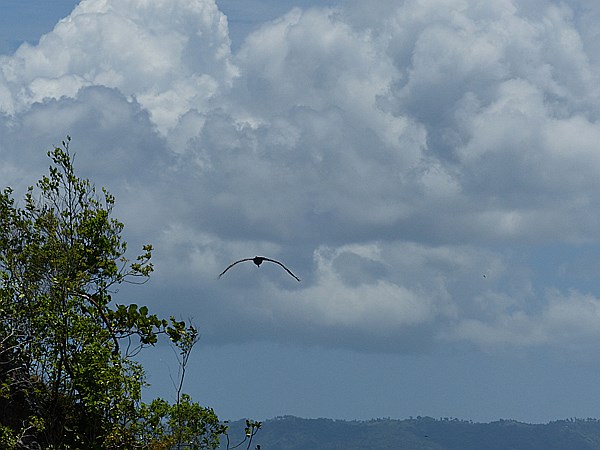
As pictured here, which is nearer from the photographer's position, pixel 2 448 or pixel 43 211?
pixel 2 448

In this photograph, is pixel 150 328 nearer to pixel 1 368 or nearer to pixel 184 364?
pixel 184 364

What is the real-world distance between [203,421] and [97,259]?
809 centimetres

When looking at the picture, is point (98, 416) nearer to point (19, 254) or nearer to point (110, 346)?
point (110, 346)

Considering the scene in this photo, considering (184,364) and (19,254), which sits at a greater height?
(19,254)

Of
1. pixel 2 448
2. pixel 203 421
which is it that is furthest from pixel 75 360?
pixel 203 421

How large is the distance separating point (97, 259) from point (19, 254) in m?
3.15

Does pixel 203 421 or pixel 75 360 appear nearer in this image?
pixel 75 360

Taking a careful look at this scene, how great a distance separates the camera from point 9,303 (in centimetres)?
4156

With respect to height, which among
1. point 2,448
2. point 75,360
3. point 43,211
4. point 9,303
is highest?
point 43,211

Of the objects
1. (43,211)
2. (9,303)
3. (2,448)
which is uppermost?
(43,211)

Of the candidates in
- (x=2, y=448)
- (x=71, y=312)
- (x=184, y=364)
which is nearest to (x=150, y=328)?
(x=184, y=364)

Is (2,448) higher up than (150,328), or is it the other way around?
(150,328)

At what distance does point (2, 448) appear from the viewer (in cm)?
3947

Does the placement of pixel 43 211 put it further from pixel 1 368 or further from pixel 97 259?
pixel 1 368
